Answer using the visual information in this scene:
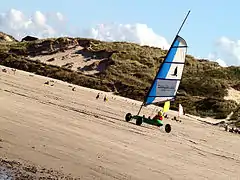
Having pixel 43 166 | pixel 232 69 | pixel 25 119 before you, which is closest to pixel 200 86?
pixel 232 69

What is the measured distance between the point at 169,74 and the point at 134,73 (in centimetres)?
3439

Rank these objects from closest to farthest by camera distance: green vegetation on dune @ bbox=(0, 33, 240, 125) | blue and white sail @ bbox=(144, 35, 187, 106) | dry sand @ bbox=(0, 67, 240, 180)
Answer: dry sand @ bbox=(0, 67, 240, 180) < blue and white sail @ bbox=(144, 35, 187, 106) < green vegetation on dune @ bbox=(0, 33, 240, 125)

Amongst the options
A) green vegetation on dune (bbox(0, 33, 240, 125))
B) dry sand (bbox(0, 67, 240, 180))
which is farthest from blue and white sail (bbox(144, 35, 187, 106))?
green vegetation on dune (bbox(0, 33, 240, 125))

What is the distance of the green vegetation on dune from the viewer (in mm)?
42969

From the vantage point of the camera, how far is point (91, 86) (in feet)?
154

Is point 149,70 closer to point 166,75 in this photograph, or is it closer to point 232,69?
point 232,69

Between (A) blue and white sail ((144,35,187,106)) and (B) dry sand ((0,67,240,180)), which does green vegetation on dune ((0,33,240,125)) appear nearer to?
(A) blue and white sail ((144,35,187,106))

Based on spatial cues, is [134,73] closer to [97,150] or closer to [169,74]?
[169,74]

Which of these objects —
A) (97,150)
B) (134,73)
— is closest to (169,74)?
(97,150)

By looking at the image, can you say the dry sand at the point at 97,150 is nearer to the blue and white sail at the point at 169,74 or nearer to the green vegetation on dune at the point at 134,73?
the blue and white sail at the point at 169,74

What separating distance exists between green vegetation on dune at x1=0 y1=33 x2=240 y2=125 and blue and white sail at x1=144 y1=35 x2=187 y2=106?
14.0m

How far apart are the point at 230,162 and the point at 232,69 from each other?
167 feet

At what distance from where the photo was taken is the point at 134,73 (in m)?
57.4

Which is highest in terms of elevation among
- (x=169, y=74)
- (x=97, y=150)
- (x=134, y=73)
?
(x=134, y=73)
